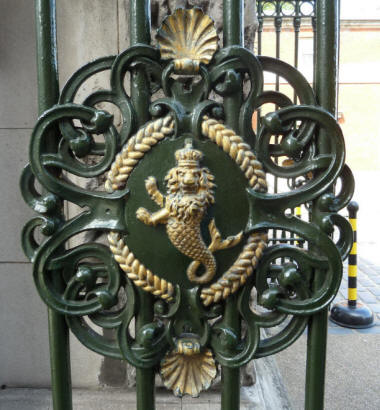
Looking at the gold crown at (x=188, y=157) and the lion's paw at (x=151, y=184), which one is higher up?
the gold crown at (x=188, y=157)

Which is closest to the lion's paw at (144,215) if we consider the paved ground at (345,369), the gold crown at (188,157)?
the gold crown at (188,157)

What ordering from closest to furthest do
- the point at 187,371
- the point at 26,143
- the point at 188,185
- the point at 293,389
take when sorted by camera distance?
the point at 188,185 → the point at 187,371 → the point at 26,143 → the point at 293,389

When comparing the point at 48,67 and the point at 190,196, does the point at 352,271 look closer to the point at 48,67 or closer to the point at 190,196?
the point at 190,196

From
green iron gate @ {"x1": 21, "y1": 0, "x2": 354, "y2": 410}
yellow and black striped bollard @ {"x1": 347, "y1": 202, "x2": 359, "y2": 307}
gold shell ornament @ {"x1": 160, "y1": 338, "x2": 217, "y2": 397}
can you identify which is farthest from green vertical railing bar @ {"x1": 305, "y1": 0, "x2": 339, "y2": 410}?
yellow and black striped bollard @ {"x1": 347, "y1": 202, "x2": 359, "y2": 307}

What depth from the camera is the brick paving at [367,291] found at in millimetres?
3047

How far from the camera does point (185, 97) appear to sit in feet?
2.81

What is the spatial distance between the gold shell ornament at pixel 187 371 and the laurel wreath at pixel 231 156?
5.8 inches

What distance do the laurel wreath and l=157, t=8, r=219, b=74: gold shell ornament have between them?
0.12 meters

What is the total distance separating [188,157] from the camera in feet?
2.68

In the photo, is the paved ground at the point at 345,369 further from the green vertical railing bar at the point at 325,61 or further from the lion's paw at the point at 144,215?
the lion's paw at the point at 144,215

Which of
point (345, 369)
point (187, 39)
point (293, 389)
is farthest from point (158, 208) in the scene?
point (345, 369)

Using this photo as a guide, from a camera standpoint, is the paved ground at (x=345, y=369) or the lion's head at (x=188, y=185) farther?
the paved ground at (x=345, y=369)

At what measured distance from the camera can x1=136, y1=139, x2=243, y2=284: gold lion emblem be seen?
811 millimetres

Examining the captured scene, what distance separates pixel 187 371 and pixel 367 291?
11.5ft
